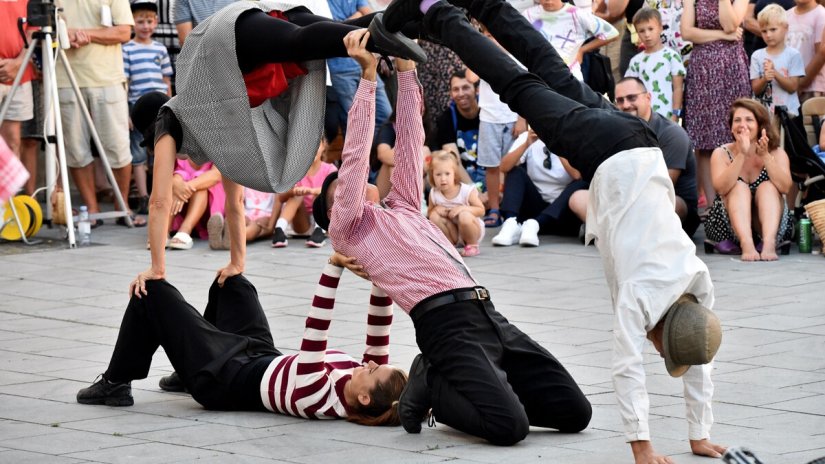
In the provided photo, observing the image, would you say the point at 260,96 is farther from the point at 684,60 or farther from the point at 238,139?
the point at 684,60

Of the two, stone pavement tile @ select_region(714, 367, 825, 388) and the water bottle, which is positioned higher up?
stone pavement tile @ select_region(714, 367, 825, 388)

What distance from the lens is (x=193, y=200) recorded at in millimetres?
10367

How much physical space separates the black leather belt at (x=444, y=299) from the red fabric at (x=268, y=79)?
4.13ft

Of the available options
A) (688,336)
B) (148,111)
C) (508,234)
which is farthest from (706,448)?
(508,234)

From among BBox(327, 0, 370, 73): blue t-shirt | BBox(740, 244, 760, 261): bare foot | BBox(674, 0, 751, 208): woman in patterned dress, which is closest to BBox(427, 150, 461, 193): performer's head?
BBox(327, 0, 370, 73): blue t-shirt

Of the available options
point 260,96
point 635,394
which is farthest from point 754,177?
point 635,394

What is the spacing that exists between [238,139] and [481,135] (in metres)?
5.10

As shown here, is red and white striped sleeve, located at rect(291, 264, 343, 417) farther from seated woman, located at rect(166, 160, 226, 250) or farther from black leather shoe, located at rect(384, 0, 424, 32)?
seated woman, located at rect(166, 160, 226, 250)

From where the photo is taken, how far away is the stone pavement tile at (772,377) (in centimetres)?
589

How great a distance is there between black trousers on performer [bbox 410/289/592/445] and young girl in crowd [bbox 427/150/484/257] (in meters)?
4.31

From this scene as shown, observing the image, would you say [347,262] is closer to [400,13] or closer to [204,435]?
[204,435]

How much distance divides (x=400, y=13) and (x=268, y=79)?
910 mm

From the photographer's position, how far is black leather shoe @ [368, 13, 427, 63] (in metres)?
5.18

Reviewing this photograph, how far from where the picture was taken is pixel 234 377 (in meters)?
5.57
